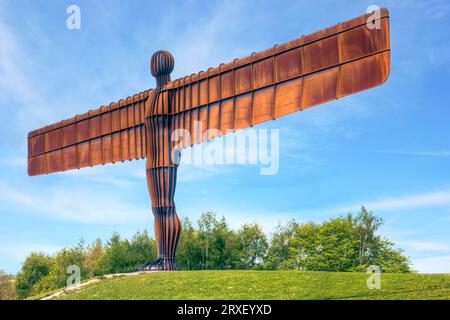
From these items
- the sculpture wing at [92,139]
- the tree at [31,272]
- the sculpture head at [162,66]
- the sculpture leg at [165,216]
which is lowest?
the tree at [31,272]

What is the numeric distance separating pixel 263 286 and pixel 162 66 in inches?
391

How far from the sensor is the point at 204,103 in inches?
791

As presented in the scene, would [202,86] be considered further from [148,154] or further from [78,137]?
[78,137]

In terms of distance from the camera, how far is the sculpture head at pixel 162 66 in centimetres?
2155

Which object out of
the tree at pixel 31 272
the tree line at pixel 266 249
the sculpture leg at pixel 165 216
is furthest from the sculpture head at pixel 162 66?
the tree at pixel 31 272

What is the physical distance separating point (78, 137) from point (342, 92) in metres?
13.8

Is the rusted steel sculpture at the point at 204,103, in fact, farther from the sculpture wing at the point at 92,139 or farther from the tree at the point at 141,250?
the tree at the point at 141,250

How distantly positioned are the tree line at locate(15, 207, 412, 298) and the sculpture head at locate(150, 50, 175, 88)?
1112 inches

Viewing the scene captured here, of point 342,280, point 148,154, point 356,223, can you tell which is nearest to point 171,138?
point 148,154

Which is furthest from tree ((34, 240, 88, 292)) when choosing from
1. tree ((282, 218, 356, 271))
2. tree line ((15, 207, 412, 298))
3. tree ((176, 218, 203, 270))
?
Answer: tree ((282, 218, 356, 271))

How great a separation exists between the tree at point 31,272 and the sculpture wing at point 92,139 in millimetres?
36895

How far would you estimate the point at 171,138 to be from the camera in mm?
20938

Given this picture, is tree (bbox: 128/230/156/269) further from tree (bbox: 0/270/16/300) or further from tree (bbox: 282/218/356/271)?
tree (bbox: 0/270/16/300)

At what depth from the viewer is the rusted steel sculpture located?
52.7ft
